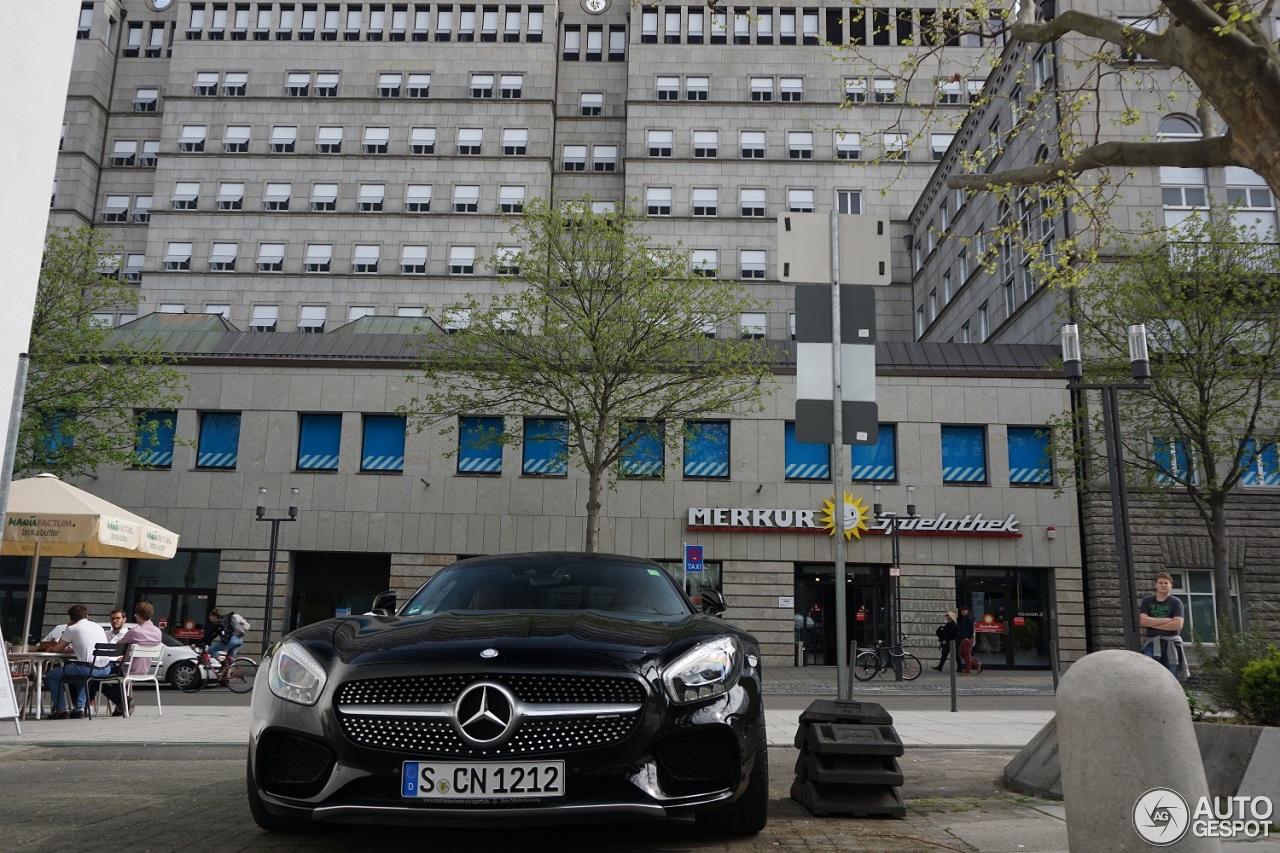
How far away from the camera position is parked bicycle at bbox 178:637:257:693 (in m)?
19.0

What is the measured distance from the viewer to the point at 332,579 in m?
30.6

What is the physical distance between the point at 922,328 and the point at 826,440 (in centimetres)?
4213

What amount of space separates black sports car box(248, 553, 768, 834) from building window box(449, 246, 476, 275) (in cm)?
4540

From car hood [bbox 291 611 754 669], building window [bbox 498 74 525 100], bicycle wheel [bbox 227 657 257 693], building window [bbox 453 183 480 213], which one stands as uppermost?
building window [bbox 498 74 525 100]

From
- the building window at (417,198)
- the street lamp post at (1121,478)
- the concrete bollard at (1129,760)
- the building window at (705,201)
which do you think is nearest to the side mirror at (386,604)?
the concrete bollard at (1129,760)

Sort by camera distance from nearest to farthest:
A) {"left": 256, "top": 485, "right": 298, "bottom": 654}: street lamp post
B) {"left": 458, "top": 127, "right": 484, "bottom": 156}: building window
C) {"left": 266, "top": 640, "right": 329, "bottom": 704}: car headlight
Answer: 1. {"left": 266, "top": 640, "right": 329, "bottom": 704}: car headlight
2. {"left": 256, "top": 485, "right": 298, "bottom": 654}: street lamp post
3. {"left": 458, "top": 127, "right": 484, "bottom": 156}: building window

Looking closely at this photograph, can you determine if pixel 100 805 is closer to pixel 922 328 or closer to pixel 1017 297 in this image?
pixel 1017 297

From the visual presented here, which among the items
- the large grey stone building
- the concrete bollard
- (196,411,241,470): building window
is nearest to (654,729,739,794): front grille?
the concrete bollard

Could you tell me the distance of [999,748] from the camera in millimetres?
9438

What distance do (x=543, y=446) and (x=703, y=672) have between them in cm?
2644

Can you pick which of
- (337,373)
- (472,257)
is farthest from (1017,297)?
(472,257)

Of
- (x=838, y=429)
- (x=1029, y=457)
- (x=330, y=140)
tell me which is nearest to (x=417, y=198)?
(x=330, y=140)

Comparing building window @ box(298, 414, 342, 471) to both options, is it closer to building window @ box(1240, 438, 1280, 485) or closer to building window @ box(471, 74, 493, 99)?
building window @ box(1240, 438, 1280, 485)

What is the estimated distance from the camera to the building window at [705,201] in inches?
1927
